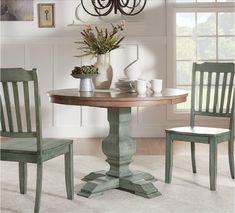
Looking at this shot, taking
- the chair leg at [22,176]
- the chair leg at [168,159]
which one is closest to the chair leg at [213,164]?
the chair leg at [168,159]

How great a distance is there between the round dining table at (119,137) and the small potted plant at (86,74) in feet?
0.34

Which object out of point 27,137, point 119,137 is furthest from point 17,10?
point 27,137

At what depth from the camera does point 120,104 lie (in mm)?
3021

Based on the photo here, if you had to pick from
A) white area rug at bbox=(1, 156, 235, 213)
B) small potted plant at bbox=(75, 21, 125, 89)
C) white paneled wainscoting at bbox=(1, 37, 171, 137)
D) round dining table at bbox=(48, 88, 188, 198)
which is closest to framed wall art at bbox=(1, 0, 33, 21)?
white paneled wainscoting at bbox=(1, 37, 171, 137)

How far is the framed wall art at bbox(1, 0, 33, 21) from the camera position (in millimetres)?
5797

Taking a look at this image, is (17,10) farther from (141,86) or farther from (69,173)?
(69,173)

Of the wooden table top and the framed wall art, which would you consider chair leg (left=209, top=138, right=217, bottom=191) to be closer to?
the wooden table top

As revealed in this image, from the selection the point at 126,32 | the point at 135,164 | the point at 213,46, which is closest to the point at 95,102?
the point at 135,164

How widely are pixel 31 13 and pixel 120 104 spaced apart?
3197 mm

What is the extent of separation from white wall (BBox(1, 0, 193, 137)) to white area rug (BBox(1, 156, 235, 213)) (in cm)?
166

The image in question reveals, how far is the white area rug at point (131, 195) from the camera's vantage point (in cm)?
298

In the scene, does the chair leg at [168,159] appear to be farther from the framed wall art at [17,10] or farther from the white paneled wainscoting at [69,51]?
the framed wall art at [17,10]

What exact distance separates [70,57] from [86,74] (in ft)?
7.98

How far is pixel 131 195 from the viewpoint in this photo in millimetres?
3281
